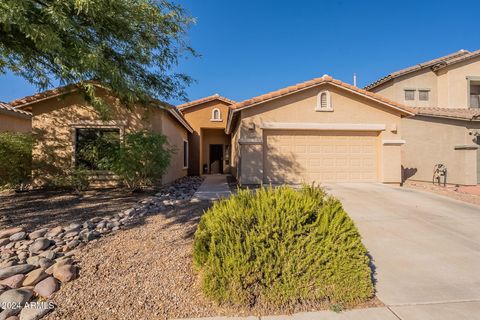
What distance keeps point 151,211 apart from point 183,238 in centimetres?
238

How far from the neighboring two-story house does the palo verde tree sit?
13.4m

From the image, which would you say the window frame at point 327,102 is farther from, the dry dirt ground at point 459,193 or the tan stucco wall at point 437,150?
the tan stucco wall at point 437,150

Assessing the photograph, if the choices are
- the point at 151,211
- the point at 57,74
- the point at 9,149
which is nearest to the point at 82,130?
the point at 9,149

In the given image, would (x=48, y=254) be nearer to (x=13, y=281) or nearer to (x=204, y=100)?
(x=13, y=281)

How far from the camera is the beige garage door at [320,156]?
1012 centimetres

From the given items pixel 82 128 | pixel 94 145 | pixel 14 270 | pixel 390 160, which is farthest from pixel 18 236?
pixel 390 160

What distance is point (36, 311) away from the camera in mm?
2605

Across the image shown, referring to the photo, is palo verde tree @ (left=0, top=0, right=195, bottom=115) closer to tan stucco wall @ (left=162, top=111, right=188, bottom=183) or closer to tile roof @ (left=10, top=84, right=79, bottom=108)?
tile roof @ (left=10, top=84, right=79, bottom=108)

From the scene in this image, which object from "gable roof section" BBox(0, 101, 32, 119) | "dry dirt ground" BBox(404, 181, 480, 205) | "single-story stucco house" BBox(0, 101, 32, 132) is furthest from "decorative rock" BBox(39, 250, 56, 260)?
"single-story stucco house" BBox(0, 101, 32, 132)

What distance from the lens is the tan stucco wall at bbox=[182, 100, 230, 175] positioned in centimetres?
1856

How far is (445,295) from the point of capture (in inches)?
118

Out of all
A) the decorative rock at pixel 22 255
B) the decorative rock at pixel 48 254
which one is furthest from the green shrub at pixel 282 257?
the decorative rock at pixel 22 255

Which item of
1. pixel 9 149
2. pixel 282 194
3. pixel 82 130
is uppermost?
pixel 82 130

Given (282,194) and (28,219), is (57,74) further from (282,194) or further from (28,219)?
(282,194)
